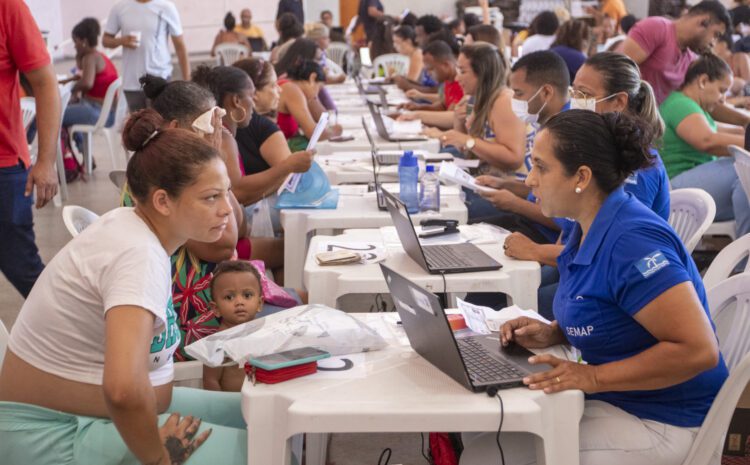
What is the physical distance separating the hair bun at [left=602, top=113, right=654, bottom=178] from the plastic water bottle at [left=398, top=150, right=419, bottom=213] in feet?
5.00

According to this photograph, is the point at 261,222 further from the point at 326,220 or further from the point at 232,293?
the point at 232,293

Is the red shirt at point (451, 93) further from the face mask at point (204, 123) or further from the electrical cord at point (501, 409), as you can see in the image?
the electrical cord at point (501, 409)

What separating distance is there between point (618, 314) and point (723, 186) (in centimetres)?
283

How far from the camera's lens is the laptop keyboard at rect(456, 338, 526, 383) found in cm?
195

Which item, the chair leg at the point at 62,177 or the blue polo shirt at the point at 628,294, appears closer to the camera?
the blue polo shirt at the point at 628,294

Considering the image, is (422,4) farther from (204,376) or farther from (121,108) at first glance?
(204,376)

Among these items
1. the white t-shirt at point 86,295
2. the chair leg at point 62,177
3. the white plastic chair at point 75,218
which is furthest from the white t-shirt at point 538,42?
the white t-shirt at point 86,295

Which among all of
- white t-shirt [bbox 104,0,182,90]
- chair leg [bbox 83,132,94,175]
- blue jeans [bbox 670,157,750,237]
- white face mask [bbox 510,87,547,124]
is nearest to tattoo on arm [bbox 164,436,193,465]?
white face mask [bbox 510,87,547,124]

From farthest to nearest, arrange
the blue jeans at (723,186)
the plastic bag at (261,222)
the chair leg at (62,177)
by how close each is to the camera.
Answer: the chair leg at (62,177)
the blue jeans at (723,186)
the plastic bag at (261,222)

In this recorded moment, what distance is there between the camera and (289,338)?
2092 millimetres

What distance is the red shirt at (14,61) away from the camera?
330 centimetres

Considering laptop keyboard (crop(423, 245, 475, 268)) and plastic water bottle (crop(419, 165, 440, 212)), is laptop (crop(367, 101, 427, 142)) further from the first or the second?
laptop keyboard (crop(423, 245, 475, 268))

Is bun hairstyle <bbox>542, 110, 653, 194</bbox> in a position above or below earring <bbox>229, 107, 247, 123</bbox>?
above

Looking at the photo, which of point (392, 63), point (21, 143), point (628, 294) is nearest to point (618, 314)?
point (628, 294)
